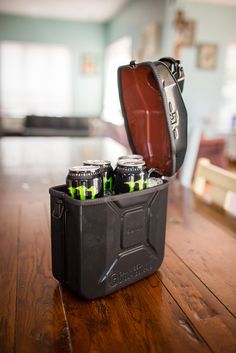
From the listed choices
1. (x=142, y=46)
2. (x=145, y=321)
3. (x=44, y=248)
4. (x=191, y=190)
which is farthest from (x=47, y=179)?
(x=142, y=46)

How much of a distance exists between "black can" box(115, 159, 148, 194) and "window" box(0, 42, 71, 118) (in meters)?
7.56

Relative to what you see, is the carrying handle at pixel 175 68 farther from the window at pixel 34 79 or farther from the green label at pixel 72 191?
the window at pixel 34 79

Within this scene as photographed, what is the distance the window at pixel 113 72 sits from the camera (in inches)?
266

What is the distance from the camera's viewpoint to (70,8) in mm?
6609

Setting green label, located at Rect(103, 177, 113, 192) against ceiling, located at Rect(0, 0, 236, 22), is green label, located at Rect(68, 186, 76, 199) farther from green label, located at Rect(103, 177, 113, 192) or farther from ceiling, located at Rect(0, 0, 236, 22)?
ceiling, located at Rect(0, 0, 236, 22)

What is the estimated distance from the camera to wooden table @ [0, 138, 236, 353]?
1.91 feet

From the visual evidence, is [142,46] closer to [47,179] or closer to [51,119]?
[51,119]

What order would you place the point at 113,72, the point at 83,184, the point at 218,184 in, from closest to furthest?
the point at 83,184, the point at 218,184, the point at 113,72

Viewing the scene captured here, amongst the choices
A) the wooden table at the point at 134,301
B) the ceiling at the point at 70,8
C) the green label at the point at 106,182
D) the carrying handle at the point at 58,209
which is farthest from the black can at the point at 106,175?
the ceiling at the point at 70,8

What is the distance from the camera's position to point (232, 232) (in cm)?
109

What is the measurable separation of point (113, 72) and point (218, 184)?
662 centimetres

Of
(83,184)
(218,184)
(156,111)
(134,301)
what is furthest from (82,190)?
(218,184)

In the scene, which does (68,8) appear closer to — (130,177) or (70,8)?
(70,8)

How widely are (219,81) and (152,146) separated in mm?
5581
